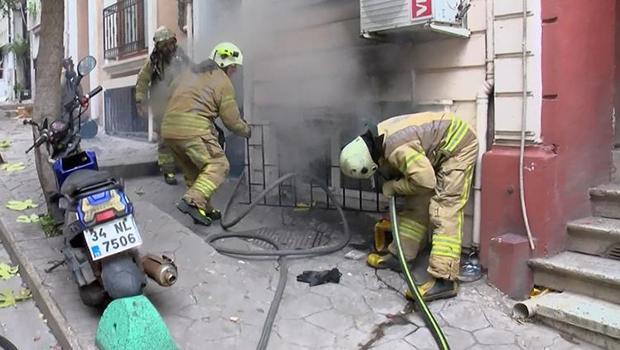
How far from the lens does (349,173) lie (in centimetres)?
431

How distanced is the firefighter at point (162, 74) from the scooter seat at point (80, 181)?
2793 millimetres

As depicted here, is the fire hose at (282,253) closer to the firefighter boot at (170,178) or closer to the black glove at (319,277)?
the black glove at (319,277)

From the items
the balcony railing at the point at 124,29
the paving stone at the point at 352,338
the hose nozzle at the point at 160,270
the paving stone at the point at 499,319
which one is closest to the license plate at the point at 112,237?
the hose nozzle at the point at 160,270

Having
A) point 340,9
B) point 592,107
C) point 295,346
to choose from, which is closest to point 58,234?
point 295,346

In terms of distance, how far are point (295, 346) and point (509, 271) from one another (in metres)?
1.63

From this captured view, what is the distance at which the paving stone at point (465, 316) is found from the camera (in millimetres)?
3799

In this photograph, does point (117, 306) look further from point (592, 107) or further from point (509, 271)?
point (592, 107)

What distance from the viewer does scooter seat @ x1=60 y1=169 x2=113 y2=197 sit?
11.7 feet

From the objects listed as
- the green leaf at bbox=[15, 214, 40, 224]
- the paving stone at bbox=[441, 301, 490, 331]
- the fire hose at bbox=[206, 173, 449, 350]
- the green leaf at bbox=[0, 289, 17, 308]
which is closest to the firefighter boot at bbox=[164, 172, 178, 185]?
the fire hose at bbox=[206, 173, 449, 350]

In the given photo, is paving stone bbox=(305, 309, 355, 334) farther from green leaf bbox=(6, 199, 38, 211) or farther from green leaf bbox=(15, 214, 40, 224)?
green leaf bbox=(6, 199, 38, 211)

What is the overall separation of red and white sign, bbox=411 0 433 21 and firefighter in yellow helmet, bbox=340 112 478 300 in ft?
2.37

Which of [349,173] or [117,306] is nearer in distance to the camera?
[117,306]

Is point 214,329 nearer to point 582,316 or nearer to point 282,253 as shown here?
point 282,253

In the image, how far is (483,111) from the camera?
174 inches
